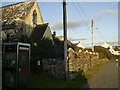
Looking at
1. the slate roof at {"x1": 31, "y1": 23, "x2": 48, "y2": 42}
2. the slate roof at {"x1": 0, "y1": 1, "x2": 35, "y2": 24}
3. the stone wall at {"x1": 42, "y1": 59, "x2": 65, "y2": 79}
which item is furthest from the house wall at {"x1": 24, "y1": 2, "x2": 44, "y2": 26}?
the stone wall at {"x1": 42, "y1": 59, "x2": 65, "y2": 79}

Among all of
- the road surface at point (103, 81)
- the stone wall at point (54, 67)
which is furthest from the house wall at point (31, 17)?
the road surface at point (103, 81)

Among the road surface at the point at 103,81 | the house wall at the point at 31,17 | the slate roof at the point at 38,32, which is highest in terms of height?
the house wall at the point at 31,17

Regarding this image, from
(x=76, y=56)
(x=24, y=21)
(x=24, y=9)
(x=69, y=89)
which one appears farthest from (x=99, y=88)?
(x=24, y=9)

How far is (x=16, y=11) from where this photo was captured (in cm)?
3083

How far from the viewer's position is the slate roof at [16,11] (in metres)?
28.8

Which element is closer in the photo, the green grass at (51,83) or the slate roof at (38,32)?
the green grass at (51,83)

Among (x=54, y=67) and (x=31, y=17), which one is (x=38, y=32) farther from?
(x=54, y=67)

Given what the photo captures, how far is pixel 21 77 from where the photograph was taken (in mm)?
11586

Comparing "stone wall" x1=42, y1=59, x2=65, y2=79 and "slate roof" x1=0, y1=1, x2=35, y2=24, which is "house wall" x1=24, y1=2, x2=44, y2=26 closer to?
"slate roof" x1=0, y1=1, x2=35, y2=24

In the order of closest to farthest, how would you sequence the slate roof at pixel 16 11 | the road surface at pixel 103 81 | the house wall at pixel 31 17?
the road surface at pixel 103 81, the slate roof at pixel 16 11, the house wall at pixel 31 17

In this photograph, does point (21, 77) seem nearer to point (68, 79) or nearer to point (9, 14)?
point (68, 79)

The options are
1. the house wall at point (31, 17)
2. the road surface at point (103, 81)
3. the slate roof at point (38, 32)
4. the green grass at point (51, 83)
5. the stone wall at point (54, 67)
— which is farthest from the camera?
the house wall at point (31, 17)

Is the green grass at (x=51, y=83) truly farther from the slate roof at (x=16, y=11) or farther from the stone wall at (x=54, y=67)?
the slate roof at (x=16, y=11)

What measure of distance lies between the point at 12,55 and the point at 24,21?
17.1 metres
